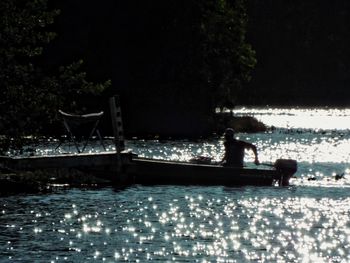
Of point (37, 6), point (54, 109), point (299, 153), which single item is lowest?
A: point (299, 153)

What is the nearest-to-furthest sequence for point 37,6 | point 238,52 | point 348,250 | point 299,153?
point 348,250, point 37,6, point 299,153, point 238,52

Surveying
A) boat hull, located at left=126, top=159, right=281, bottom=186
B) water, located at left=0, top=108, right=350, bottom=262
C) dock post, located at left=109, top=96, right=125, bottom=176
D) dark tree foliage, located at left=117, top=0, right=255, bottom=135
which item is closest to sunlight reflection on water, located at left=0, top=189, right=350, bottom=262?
water, located at left=0, top=108, right=350, bottom=262

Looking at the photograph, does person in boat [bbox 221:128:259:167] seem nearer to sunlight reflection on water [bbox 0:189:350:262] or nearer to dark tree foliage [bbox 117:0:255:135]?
sunlight reflection on water [bbox 0:189:350:262]

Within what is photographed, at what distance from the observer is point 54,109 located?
45312mm

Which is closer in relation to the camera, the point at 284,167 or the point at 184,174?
the point at 184,174

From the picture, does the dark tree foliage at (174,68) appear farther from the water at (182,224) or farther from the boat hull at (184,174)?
the boat hull at (184,174)

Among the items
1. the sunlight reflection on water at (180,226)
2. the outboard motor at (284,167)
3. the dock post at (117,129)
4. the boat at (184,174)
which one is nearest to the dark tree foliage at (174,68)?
the outboard motor at (284,167)

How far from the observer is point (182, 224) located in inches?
1422

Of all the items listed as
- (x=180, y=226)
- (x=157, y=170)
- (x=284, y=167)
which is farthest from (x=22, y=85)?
(x=180, y=226)

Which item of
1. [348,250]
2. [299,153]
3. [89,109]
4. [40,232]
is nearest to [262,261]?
[348,250]

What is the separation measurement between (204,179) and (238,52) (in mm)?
51697

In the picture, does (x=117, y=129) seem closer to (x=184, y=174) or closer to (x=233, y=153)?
(x=184, y=174)

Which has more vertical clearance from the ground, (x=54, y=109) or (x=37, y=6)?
(x=37, y=6)

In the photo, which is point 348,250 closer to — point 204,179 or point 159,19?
point 204,179
